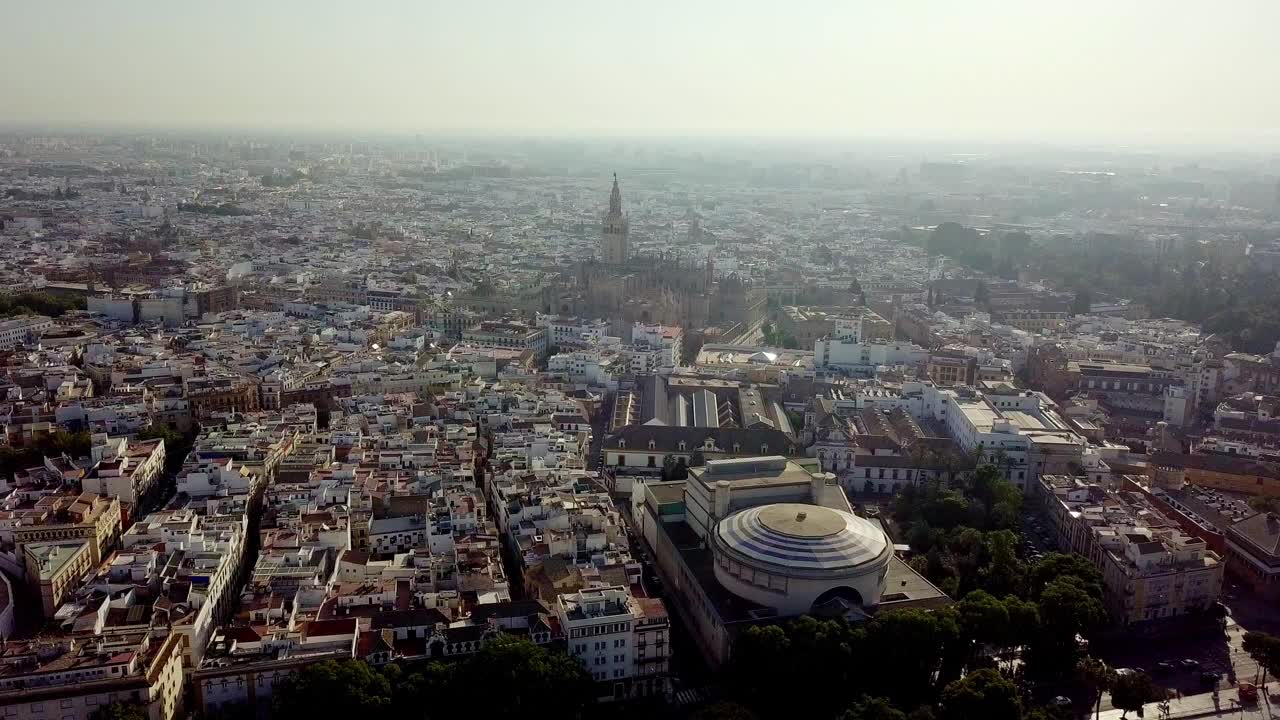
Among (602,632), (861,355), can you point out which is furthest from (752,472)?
(861,355)

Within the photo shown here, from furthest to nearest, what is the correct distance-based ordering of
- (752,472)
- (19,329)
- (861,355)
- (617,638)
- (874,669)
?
(19,329)
(861,355)
(752,472)
(874,669)
(617,638)

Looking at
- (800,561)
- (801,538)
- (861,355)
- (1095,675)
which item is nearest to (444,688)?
(800,561)

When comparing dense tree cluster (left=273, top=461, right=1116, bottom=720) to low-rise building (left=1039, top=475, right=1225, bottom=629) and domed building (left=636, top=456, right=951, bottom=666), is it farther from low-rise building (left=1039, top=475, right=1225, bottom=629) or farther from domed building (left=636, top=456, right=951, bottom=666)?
low-rise building (left=1039, top=475, right=1225, bottom=629)

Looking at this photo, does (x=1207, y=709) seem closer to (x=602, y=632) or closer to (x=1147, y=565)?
(x=1147, y=565)

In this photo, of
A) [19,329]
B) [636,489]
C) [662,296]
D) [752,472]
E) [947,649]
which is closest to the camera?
[947,649]

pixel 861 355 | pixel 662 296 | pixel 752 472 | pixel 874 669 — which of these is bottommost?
pixel 874 669

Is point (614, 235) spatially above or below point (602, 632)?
above

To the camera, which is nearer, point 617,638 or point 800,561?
point 617,638
